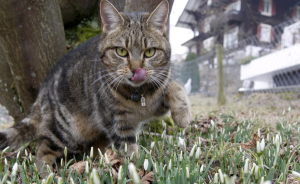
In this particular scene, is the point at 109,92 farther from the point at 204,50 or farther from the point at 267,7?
the point at 267,7

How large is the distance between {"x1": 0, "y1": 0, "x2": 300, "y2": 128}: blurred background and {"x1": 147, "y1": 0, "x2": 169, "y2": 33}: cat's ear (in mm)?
599

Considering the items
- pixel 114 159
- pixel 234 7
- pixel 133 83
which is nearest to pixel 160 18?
pixel 133 83

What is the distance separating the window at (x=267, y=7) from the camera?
19125mm

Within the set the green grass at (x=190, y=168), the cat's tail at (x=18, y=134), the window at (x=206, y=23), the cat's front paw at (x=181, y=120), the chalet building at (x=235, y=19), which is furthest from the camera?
the chalet building at (x=235, y=19)

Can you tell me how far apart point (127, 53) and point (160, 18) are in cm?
55

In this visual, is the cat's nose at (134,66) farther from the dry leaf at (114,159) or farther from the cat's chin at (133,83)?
the dry leaf at (114,159)

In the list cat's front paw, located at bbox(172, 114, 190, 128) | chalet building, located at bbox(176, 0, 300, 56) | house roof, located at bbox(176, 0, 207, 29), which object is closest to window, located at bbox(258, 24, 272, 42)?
chalet building, located at bbox(176, 0, 300, 56)

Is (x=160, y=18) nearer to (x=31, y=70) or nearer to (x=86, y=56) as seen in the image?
(x=86, y=56)

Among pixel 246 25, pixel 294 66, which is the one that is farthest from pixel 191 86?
pixel 246 25

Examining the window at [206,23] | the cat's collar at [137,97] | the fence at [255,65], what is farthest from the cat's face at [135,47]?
the window at [206,23]

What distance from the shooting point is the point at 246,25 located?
1798 centimetres

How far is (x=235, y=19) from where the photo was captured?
58.7ft

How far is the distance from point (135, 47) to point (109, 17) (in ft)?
1.61

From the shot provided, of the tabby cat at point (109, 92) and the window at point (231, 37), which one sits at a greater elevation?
the window at point (231, 37)
